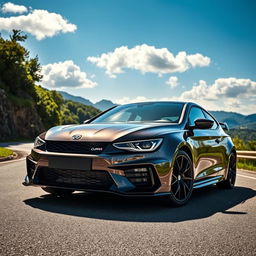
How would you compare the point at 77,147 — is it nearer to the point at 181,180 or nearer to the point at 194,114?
the point at 181,180

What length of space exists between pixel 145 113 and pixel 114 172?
208 centimetres

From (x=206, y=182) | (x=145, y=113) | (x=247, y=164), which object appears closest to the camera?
(x=206, y=182)

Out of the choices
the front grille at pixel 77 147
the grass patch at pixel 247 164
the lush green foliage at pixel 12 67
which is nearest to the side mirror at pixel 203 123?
the front grille at pixel 77 147

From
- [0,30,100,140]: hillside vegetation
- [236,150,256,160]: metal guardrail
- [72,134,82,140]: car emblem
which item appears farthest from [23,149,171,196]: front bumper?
[0,30,100,140]: hillside vegetation

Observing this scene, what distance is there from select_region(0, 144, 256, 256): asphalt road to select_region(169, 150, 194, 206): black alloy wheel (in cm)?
15

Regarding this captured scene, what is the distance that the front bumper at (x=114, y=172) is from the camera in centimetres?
483

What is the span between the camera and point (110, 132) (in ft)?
16.9

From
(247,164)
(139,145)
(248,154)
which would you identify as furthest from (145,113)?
(247,164)

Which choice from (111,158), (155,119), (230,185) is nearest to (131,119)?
(155,119)

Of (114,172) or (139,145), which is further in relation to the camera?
(139,145)

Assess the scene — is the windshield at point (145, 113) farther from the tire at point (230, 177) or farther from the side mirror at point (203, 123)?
the tire at point (230, 177)

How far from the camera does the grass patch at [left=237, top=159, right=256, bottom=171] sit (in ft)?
43.2

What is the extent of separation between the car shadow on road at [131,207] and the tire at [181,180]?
125 mm

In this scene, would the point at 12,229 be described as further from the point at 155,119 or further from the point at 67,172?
the point at 155,119
